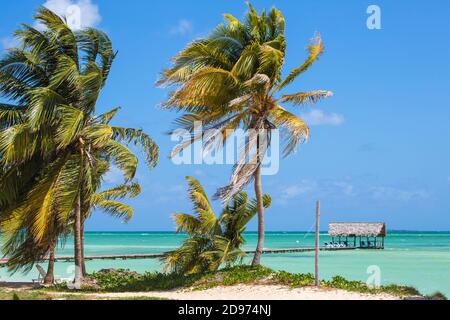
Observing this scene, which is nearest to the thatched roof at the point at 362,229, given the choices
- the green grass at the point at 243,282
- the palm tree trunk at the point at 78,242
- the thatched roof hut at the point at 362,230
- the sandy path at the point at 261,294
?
the thatched roof hut at the point at 362,230

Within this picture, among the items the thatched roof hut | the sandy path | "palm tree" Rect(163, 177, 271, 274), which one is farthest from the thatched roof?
the sandy path

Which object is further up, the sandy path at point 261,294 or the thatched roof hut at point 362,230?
the thatched roof hut at point 362,230

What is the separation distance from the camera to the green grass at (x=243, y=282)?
51.7 feet

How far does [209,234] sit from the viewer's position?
63.6 ft

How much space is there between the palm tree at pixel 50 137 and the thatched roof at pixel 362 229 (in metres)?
38.3

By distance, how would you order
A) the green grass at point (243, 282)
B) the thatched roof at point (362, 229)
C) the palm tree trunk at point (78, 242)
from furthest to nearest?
1. the thatched roof at point (362, 229)
2. the palm tree trunk at point (78, 242)
3. the green grass at point (243, 282)

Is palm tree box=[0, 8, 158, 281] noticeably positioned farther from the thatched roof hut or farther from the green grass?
the thatched roof hut

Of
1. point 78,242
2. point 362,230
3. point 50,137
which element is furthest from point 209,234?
point 362,230

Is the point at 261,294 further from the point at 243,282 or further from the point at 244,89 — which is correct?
the point at 244,89

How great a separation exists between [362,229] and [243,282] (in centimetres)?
3911

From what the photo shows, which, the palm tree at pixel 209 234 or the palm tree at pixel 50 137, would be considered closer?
the palm tree at pixel 50 137

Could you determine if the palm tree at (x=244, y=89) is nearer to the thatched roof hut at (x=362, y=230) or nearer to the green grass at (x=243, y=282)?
the green grass at (x=243, y=282)

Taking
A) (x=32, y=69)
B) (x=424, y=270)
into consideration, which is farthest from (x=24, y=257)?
(x=424, y=270)

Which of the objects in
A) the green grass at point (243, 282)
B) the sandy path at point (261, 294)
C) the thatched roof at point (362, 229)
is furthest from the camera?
the thatched roof at point (362, 229)
